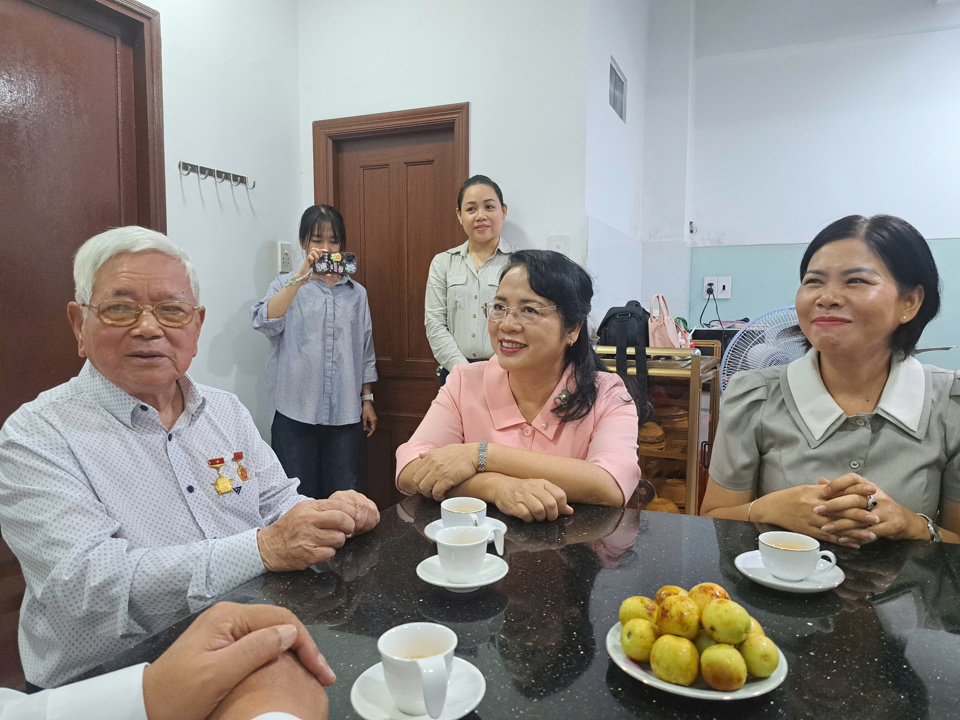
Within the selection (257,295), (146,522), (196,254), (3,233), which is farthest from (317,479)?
(146,522)

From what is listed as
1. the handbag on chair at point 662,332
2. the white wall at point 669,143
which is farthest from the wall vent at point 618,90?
the handbag on chair at point 662,332

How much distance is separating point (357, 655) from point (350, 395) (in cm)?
236

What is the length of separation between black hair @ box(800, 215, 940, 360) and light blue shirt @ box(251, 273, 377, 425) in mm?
2186

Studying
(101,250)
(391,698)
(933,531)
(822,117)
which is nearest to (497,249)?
(101,250)

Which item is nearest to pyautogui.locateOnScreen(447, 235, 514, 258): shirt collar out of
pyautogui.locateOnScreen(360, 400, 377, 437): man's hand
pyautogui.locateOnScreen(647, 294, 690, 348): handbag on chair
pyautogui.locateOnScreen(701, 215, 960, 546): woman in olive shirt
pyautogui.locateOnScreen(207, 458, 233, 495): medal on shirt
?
pyautogui.locateOnScreen(647, 294, 690, 348): handbag on chair

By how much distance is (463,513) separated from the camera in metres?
1.06

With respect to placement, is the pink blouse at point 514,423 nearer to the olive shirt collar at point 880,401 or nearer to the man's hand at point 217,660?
the olive shirt collar at point 880,401

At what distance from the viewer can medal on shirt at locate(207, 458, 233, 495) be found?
121cm

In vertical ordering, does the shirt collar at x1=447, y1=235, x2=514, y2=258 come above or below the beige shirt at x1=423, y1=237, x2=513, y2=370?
above

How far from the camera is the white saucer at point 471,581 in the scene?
2.83 feet

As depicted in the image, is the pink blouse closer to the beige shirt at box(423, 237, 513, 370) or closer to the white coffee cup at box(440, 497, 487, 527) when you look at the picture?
the white coffee cup at box(440, 497, 487, 527)

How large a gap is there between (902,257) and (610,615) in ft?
3.39

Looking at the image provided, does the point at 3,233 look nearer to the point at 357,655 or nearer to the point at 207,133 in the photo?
the point at 207,133

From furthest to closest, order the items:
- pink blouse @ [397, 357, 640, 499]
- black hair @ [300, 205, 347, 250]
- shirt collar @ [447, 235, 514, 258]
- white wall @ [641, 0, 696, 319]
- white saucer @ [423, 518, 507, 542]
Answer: white wall @ [641, 0, 696, 319] → black hair @ [300, 205, 347, 250] → shirt collar @ [447, 235, 514, 258] → pink blouse @ [397, 357, 640, 499] → white saucer @ [423, 518, 507, 542]
